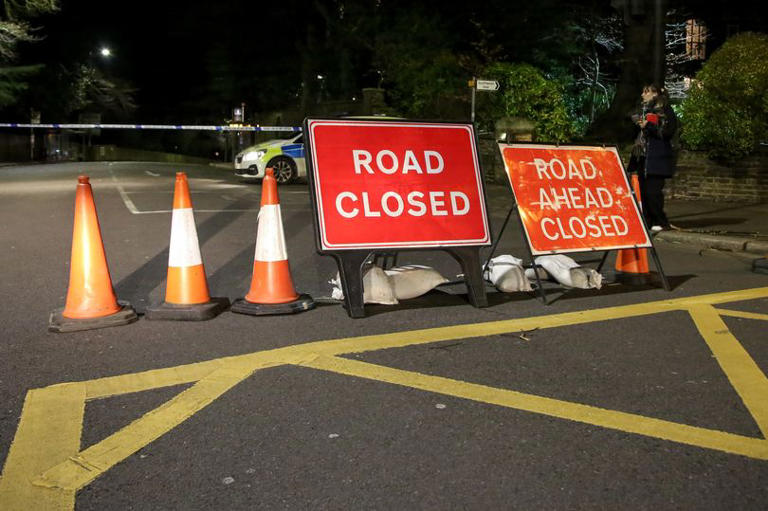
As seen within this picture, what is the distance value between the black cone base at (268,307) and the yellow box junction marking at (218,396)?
2.52ft

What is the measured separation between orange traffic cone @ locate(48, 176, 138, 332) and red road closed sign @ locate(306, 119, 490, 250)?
147 centimetres

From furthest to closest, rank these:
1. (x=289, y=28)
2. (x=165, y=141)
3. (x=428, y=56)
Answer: (x=165, y=141) → (x=289, y=28) → (x=428, y=56)

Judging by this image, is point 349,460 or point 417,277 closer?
point 349,460

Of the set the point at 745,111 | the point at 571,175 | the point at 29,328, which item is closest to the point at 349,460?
the point at 29,328

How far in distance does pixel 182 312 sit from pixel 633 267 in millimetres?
3876

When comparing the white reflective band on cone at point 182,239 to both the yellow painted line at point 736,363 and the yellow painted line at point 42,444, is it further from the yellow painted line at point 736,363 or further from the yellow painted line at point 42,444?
the yellow painted line at point 736,363

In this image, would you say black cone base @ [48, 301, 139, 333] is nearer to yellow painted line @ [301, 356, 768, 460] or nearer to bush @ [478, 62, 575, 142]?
yellow painted line @ [301, 356, 768, 460]

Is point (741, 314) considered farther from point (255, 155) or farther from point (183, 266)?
→ point (255, 155)

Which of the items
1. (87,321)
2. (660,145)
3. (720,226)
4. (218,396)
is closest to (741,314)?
(218,396)

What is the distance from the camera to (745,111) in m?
14.0

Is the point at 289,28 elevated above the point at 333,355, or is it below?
above

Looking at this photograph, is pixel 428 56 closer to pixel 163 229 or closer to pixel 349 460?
pixel 163 229

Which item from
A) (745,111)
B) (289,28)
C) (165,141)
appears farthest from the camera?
(165,141)

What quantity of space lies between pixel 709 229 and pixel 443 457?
26.7ft
